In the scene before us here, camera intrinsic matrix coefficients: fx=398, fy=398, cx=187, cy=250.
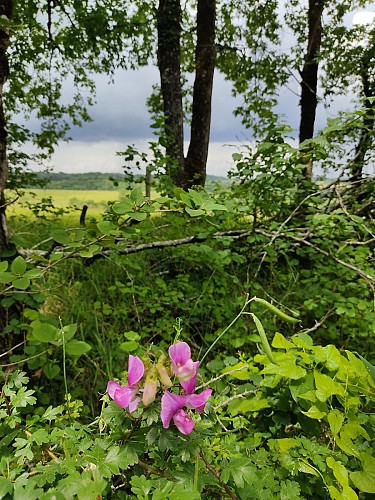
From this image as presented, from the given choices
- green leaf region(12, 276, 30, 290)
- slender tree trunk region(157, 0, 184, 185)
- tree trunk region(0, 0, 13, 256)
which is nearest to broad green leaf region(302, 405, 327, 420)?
green leaf region(12, 276, 30, 290)

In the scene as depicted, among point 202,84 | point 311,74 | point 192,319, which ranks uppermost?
point 311,74

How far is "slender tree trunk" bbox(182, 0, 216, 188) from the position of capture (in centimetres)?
561

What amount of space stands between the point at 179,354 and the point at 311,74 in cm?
725

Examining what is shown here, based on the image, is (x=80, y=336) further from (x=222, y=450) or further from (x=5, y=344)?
(x=222, y=450)

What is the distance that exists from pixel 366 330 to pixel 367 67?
20.3 ft

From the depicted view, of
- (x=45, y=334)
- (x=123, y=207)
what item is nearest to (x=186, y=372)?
(x=123, y=207)

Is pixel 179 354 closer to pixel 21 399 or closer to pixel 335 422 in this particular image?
pixel 21 399

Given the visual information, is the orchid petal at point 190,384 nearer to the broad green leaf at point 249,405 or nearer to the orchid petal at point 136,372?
the orchid petal at point 136,372

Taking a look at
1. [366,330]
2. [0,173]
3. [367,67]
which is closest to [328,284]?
[366,330]

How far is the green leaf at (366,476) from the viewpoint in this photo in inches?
37.7

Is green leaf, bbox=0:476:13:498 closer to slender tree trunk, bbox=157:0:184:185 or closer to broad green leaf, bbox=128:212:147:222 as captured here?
broad green leaf, bbox=128:212:147:222

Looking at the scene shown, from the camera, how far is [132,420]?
0.72 meters

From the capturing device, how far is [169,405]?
2.14ft

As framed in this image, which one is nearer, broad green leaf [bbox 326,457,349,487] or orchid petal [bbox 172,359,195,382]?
orchid petal [bbox 172,359,195,382]
